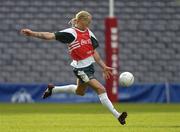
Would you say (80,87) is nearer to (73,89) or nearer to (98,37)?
(73,89)

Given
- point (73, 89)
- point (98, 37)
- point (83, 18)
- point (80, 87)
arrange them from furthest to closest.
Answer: point (98, 37) → point (73, 89) → point (80, 87) → point (83, 18)

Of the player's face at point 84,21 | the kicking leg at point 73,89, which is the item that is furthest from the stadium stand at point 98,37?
the player's face at point 84,21

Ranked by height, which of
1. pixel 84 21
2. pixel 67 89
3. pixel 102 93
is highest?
pixel 84 21

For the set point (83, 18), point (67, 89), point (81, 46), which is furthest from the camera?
point (67, 89)

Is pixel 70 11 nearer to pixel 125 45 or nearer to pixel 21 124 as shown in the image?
pixel 125 45

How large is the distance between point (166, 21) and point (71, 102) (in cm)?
640

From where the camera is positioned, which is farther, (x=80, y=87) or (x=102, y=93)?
(x=80, y=87)

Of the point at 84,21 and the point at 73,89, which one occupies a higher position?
the point at 84,21

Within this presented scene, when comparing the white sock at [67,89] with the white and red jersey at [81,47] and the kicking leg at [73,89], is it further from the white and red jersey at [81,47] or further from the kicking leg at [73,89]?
the white and red jersey at [81,47]

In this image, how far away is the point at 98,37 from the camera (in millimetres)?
27578

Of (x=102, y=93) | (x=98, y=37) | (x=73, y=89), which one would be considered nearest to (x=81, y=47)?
(x=102, y=93)

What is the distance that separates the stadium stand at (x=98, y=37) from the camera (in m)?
26.8

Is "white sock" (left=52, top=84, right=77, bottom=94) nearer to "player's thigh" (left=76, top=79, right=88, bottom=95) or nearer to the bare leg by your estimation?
"player's thigh" (left=76, top=79, right=88, bottom=95)

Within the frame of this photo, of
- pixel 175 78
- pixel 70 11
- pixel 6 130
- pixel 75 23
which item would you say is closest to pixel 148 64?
pixel 175 78
